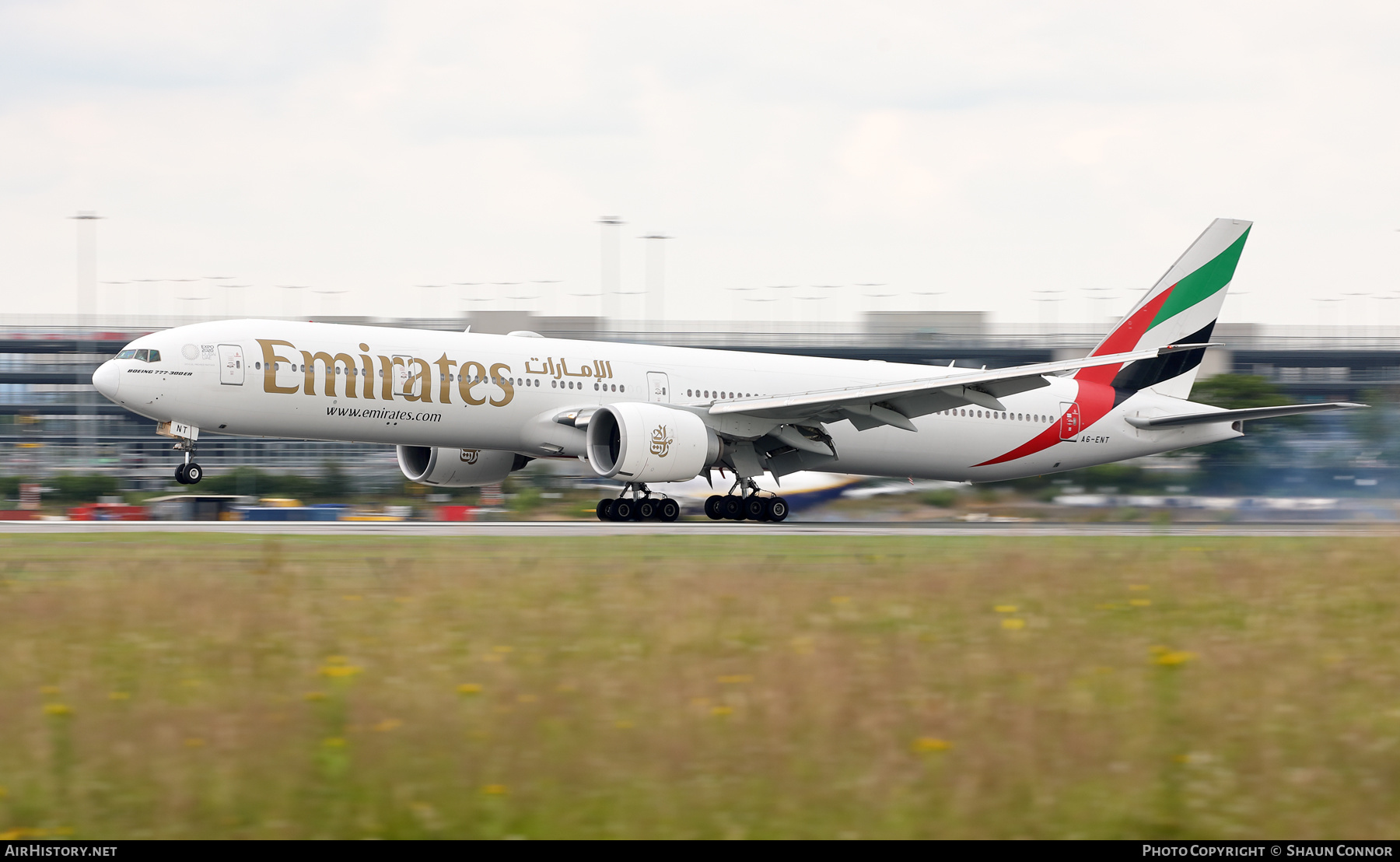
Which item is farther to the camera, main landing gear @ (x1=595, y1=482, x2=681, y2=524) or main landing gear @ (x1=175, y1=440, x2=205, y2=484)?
main landing gear @ (x1=595, y1=482, x2=681, y2=524)

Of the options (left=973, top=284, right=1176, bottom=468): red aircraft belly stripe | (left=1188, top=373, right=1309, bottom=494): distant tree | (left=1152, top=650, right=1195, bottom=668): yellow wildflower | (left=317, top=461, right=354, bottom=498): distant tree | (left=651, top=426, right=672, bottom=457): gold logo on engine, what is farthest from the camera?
(left=317, top=461, right=354, bottom=498): distant tree

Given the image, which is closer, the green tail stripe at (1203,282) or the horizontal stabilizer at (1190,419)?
the horizontal stabilizer at (1190,419)

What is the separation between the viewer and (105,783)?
575 centimetres

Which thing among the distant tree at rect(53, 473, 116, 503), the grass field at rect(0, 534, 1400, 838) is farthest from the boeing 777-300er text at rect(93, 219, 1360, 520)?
the distant tree at rect(53, 473, 116, 503)

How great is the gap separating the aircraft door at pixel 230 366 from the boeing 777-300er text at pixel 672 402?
0.03m

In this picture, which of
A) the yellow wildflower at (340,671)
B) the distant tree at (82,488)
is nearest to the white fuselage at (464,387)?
the yellow wildflower at (340,671)

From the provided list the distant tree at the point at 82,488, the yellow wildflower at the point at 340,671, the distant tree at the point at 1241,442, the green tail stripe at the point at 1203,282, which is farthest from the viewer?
the distant tree at the point at 82,488

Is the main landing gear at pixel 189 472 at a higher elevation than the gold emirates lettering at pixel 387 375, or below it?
below

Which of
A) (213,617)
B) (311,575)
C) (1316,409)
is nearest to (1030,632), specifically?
(213,617)

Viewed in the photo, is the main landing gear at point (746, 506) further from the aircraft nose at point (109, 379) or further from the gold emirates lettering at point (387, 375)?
the aircraft nose at point (109, 379)

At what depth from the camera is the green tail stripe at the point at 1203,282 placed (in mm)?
32281

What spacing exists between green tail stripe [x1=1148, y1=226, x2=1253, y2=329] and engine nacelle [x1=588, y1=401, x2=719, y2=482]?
13.1m

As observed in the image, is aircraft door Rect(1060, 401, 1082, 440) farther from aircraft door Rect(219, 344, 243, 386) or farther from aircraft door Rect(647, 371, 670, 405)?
aircraft door Rect(219, 344, 243, 386)

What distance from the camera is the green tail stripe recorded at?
3228cm
